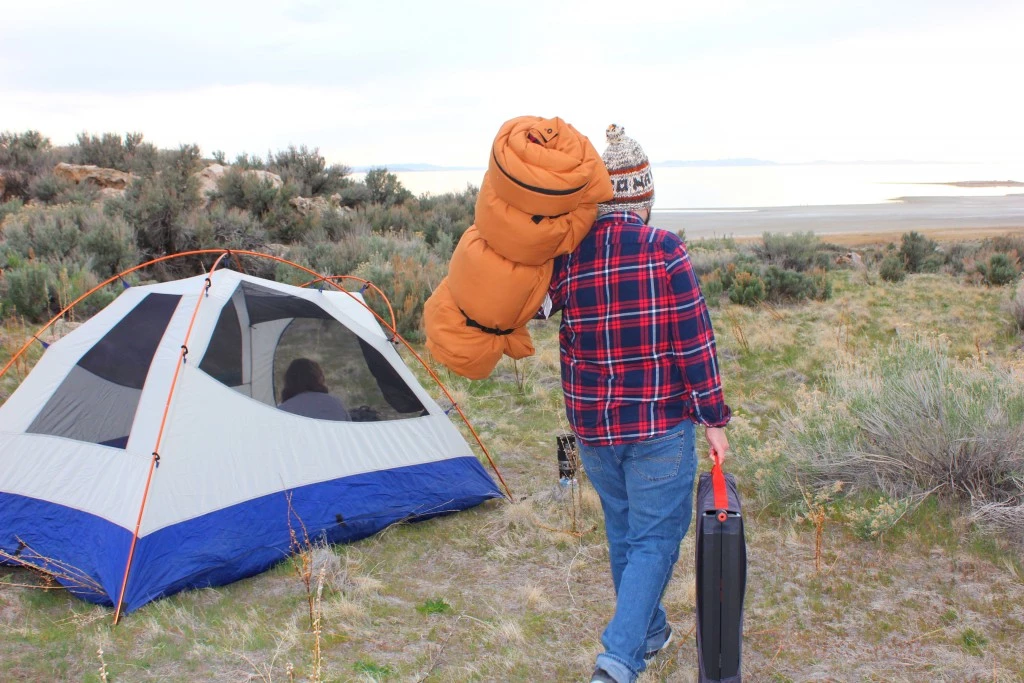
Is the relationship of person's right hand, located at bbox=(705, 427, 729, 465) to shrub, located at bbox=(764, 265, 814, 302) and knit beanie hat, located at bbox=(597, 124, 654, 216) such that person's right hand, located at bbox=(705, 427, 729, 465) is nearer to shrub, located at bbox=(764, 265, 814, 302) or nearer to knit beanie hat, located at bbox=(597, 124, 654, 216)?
knit beanie hat, located at bbox=(597, 124, 654, 216)

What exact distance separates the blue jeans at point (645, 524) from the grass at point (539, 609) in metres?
0.60

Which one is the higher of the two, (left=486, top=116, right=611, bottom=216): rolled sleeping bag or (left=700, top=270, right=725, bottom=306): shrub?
(left=486, top=116, right=611, bottom=216): rolled sleeping bag

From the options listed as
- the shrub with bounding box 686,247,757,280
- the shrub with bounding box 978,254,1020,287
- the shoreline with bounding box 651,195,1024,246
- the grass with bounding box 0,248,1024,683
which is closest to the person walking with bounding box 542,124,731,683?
the grass with bounding box 0,248,1024,683

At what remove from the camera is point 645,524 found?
104 inches

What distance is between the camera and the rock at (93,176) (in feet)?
61.5

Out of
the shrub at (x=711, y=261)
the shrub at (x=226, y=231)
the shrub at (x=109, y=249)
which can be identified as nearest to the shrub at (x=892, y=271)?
the shrub at (x=711, y=261)

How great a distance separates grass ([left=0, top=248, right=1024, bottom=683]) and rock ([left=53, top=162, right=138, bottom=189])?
55.3 ft

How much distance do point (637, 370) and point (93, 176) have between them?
1957 cm

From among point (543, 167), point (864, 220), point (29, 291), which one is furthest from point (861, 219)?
point (543, 167)

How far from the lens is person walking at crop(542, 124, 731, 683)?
8.21 feet

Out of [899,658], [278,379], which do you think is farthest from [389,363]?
[899,658]

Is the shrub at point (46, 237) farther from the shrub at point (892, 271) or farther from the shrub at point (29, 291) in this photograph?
the shrub at point (892, 271)

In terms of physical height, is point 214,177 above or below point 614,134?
above

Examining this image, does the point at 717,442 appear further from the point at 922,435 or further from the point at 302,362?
the point at 302,362
